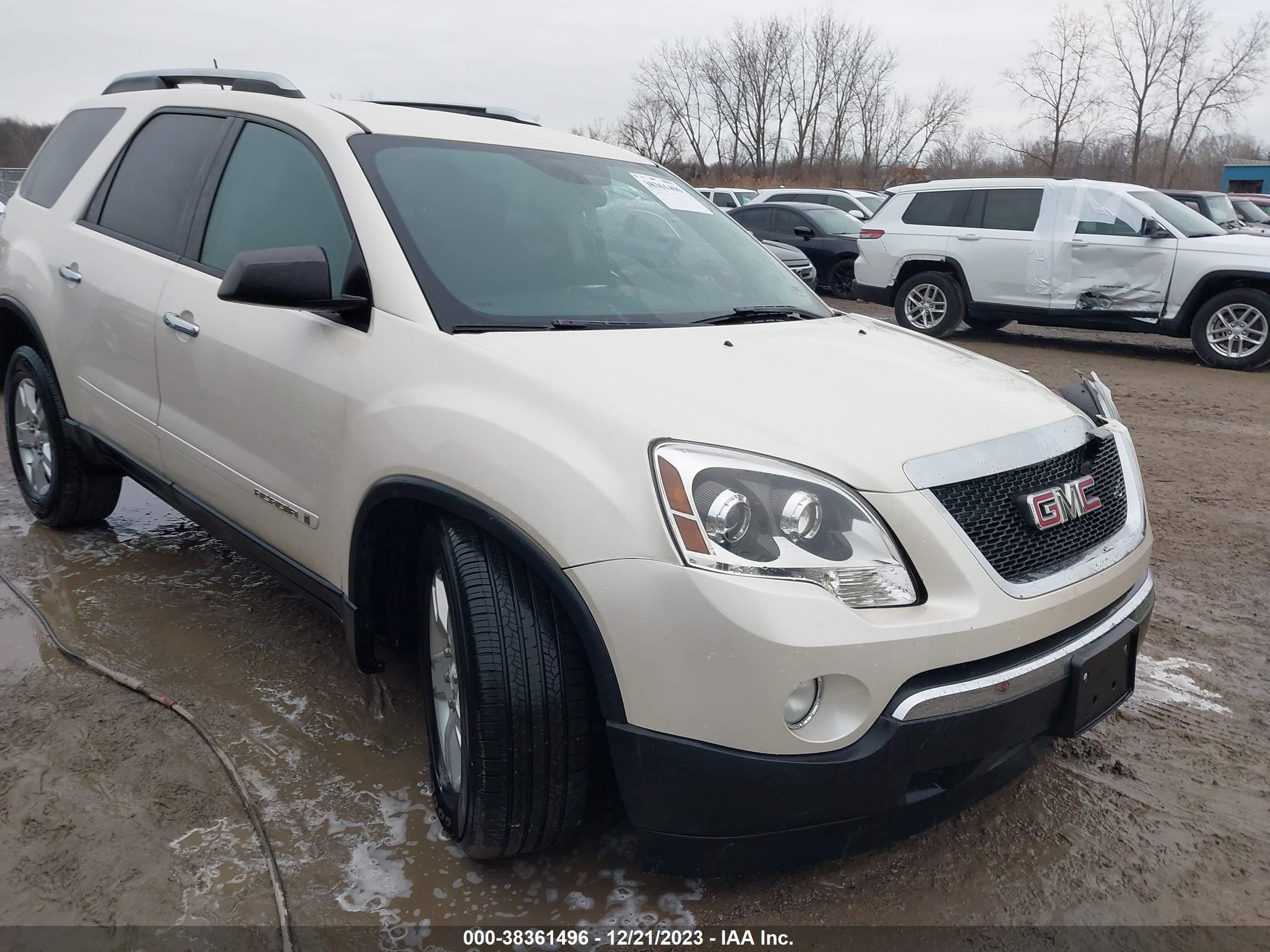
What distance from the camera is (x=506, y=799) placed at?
2.04m

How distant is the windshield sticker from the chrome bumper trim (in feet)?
6.35

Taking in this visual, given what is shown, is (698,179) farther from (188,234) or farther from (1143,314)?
(188,234)

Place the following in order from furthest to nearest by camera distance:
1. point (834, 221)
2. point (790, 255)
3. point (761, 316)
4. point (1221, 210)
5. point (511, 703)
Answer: point (834, 221), point (790, 255), point (1221, 210), point (761, 316), point (511, 703)

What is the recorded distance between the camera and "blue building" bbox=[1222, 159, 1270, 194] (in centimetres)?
3812

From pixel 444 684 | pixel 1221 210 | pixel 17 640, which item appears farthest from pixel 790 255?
pixel 444 684

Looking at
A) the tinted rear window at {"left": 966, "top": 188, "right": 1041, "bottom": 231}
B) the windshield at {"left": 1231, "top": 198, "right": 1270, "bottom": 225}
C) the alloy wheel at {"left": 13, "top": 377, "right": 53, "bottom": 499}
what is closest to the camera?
the alloy wheel at {"left": 13, "top": 377, "right": 53, "bottom": 499}

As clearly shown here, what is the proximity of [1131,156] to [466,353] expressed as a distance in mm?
47935

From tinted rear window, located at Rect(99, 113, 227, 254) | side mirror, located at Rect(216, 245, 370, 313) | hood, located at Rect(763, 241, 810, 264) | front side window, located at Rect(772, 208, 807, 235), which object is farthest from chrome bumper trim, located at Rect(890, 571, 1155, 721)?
front side window, located at Rect(772, 208, 807, 235)

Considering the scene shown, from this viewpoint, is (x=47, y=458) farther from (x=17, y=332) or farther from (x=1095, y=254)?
(x=1095, y=254)

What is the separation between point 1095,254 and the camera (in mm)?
9680

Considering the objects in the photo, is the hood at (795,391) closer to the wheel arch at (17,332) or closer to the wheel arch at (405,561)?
the wheel arch at (405,561)

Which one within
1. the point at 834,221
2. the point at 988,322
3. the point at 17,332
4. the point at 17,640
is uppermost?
the point at 834,221

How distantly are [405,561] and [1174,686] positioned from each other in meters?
2.46

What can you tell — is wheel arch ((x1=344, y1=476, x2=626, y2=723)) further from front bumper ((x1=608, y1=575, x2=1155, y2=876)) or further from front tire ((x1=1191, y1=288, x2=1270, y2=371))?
front tire ((x1=1191, y1=288, x2=1270, y2=371))
